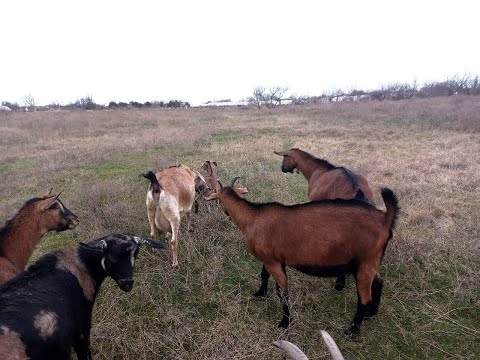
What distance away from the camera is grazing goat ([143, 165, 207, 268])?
5.19 metres

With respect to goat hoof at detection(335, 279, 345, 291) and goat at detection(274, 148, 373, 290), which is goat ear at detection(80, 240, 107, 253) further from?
goat hoof at detection(335, 279, 345, 291)

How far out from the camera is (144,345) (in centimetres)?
369

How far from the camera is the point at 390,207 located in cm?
356

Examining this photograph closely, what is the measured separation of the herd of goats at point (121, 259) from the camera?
2.72 m

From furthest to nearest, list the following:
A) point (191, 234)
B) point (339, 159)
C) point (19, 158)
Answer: point (19, 158)
point (339, 159)
point (191, 234)

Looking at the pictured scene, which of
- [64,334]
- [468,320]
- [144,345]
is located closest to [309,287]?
[468,320]

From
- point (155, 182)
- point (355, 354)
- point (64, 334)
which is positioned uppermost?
point (155, 182)

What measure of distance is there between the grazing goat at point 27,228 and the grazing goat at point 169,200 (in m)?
1.16

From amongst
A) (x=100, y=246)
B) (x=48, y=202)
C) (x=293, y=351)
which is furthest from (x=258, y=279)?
(x=48, y=202)

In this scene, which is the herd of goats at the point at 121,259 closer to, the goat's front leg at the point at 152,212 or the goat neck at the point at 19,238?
the goat neck at the point at 19,238

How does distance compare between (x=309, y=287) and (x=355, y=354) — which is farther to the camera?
(x=309, y=287)

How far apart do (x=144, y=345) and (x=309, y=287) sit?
2.21m

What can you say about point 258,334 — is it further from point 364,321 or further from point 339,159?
point 339,159

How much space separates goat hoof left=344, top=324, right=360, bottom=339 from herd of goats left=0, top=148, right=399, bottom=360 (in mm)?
11
